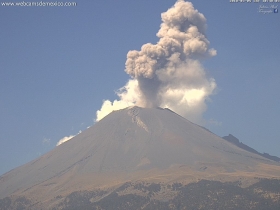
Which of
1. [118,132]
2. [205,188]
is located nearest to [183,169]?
[205,188]

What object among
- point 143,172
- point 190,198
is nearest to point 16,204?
point 143,172

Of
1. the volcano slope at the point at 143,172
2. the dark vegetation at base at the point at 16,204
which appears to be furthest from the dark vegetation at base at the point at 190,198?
the dark vegetation at base at the point at 16,204

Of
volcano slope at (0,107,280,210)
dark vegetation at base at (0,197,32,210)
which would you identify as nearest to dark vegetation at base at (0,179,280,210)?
volcano slope at (0,107,280,210)

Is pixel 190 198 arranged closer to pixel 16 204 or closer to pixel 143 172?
pixel 143 172

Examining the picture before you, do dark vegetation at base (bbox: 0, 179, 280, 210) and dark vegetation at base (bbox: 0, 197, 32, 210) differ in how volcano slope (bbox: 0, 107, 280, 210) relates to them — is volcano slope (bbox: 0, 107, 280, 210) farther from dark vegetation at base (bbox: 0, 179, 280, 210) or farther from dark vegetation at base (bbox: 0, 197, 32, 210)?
dark vegetation at base (bbox: 0, 197, 32, 210)

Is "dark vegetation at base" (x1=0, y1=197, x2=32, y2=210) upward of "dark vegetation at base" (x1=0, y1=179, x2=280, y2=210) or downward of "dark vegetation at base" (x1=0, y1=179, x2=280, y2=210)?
upward

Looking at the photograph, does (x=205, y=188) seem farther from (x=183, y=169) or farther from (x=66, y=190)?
(x=66, y=190)

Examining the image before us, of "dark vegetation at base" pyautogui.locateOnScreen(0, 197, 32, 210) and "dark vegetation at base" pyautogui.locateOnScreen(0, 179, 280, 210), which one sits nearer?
"dark vegetation at base" pyautogui.locateOnScreen(0, 179, 280, 210)

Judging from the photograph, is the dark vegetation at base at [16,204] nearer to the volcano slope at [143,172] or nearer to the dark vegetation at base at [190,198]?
the dark vegetation at base at [190,198]

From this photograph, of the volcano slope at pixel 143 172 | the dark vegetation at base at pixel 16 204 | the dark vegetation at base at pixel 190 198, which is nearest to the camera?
the dark vegetation at base at pixel 190 198
